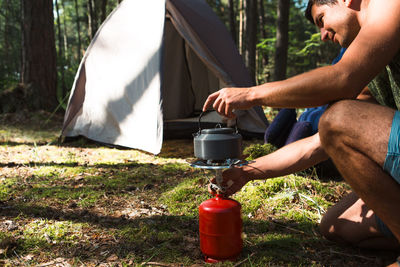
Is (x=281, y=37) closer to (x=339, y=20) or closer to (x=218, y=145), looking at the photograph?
(x=339, y=20)

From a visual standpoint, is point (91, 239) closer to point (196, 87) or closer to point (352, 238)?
point (352, 238)

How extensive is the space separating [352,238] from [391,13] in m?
1.19

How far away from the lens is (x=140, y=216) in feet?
7.43

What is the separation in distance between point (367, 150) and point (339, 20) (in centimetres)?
68

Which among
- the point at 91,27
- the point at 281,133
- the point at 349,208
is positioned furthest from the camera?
the point at 91,27

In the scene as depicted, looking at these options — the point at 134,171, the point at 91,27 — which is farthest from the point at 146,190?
the point at 91,27

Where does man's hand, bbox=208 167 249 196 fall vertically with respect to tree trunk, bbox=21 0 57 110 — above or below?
below

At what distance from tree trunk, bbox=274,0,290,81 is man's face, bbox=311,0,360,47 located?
533 cm

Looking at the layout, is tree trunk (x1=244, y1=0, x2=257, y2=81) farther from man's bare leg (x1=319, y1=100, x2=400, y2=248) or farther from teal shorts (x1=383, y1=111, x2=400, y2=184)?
teal shorts (x1=383, y1=111, x2=400, y2=184)

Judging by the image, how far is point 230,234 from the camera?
158cm

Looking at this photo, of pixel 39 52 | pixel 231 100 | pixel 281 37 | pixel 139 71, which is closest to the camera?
pixel 231 100

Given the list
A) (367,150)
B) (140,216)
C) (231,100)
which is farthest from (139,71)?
(367,150)

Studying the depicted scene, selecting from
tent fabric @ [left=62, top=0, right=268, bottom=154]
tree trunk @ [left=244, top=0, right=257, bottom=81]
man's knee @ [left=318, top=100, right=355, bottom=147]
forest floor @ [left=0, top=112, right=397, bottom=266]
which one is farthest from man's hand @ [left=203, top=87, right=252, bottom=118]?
tree trunk @ [left=244, top=0, right=257, bottom=81]

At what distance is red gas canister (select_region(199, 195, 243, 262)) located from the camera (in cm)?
156
